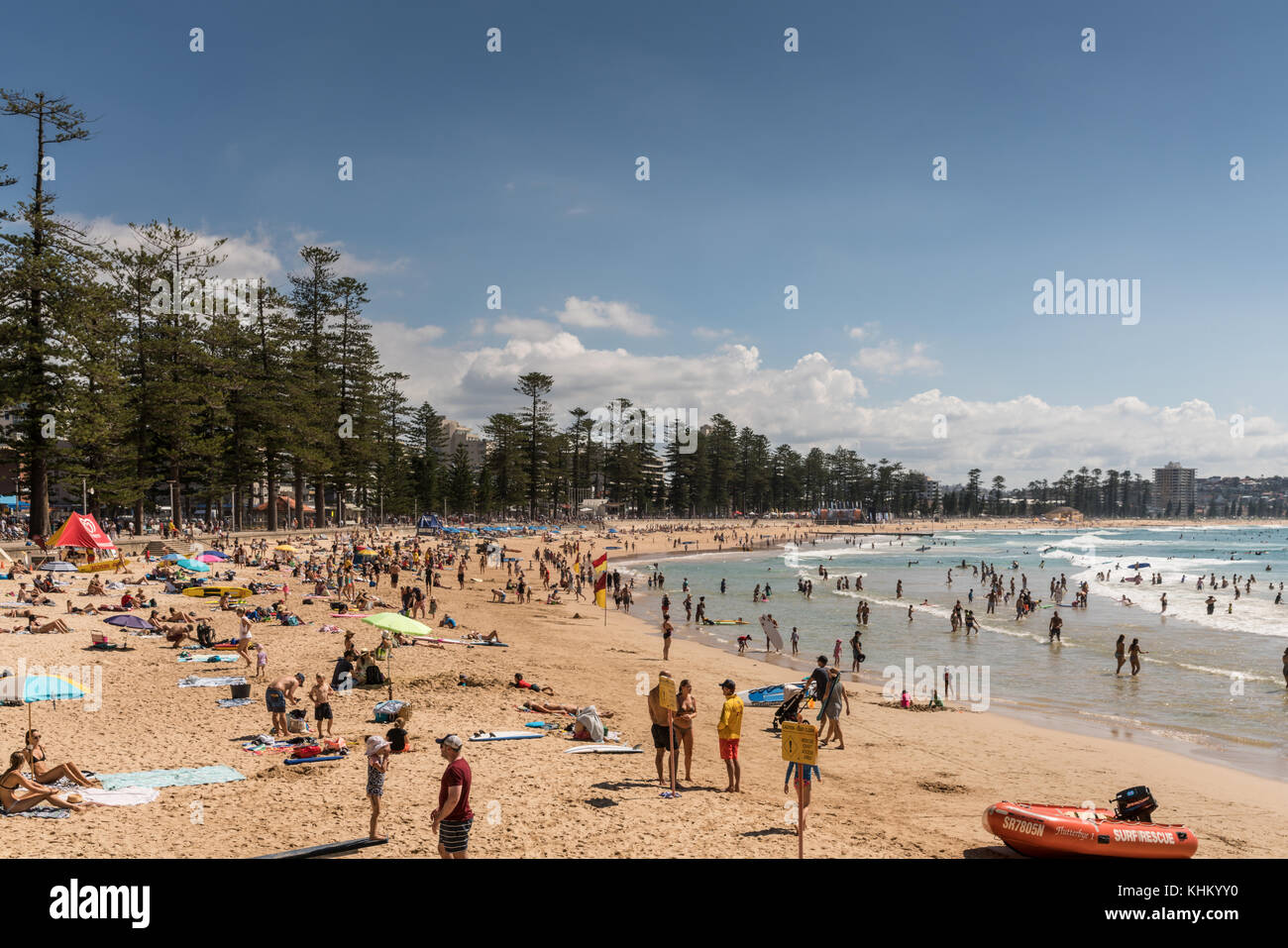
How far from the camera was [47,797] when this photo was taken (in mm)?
7656

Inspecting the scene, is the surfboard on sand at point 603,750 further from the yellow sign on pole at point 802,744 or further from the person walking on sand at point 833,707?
the yellow sign on pole at point 802,744

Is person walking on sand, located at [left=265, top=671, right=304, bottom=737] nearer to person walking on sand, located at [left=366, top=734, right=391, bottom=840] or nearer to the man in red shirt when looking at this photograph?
person walking on sand, located at [left=366, top=734, right=391, bottom=840]

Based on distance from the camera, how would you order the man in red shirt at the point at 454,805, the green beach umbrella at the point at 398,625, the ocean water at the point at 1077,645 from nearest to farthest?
the man in red shirt at the point at 454,805
the green beach umbrella at the point at 398,625
the ocean water at the point at 1077,645

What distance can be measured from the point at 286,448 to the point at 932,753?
4377 centimetres

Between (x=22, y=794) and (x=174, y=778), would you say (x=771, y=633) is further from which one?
(x=22, y=794)

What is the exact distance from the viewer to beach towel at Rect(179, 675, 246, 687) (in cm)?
1382

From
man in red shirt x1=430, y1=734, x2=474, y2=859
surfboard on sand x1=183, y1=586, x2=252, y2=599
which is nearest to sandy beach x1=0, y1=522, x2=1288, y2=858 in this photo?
man in red shirt x1=430, y1=734, x2=474, y2=859

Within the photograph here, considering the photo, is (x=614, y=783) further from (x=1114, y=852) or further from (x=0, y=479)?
(x=0, y=479)

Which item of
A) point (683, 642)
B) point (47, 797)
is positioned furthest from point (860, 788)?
point (683, 642)

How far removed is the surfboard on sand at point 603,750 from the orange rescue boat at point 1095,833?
5.33 m

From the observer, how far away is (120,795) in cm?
820

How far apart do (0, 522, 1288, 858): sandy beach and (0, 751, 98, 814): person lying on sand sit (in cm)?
29

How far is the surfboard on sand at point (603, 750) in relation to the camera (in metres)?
11.1

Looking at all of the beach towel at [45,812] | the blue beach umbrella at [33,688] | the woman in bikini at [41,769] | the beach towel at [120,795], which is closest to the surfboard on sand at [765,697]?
the beach towel at [120,795]
